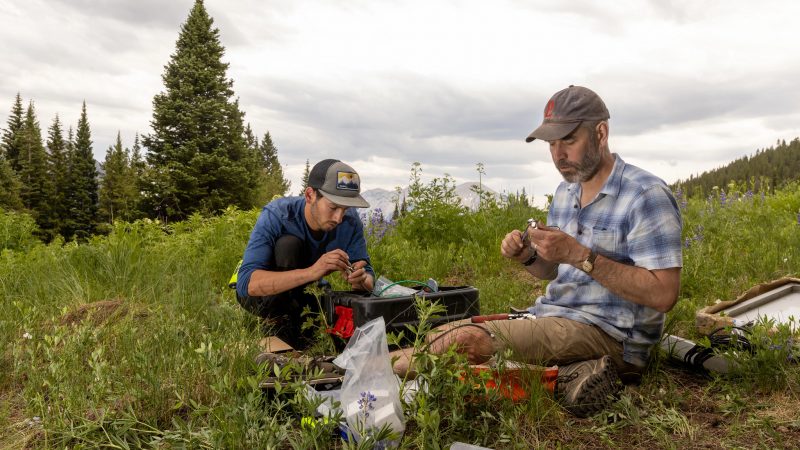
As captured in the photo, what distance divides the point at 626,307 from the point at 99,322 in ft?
12.1

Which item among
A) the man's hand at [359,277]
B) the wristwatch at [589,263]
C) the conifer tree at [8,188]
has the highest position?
the conifer tree at [8,188]

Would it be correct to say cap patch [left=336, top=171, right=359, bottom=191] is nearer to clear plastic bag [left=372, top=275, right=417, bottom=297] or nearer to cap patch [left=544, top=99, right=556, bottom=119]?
clear plastic bag [left=372, top=275, right=417, bottom=297]

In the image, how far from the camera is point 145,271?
18.3 feet

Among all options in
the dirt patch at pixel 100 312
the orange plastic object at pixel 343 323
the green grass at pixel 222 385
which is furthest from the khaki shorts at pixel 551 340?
the dirt patch at pixel 100 312

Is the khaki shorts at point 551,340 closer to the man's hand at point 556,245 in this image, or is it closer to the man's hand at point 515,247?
the man's hand at point 515,247

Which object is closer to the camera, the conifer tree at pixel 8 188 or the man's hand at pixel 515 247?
the man's hand at pixel 515 247

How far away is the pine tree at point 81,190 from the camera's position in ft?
199

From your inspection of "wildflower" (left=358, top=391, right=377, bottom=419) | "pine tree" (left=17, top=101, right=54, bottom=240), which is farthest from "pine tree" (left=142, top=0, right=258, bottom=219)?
"wildflower" (left=358, top=391, right=377, bottom=419)

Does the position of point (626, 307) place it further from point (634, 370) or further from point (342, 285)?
point (342, 285)

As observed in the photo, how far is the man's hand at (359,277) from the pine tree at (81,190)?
60.1m

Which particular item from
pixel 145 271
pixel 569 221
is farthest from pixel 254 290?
pixel 569 221

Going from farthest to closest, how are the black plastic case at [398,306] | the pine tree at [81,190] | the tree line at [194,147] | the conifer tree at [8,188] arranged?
the pine tree at [81,190]
the conifer tree at [8,188]
the tree line at [194,147]
the black plastic case at [398,306]

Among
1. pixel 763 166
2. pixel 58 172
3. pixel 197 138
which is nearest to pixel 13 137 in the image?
pixel 58 172

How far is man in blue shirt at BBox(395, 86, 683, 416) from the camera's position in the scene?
3146 millimetres
